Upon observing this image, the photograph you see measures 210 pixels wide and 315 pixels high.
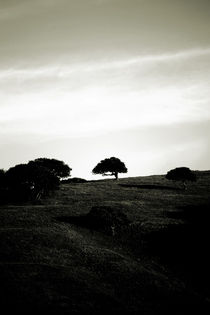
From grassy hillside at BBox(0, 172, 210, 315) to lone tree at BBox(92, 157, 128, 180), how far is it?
40700 mm

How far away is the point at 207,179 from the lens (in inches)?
3408

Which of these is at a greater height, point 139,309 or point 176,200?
point 176,200

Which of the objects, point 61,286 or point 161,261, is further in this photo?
point 161,261

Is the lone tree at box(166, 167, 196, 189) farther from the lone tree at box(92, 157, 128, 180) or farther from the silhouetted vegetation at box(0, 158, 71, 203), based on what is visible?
the silhouetted vegetation at box(0, 158, 71, 203)

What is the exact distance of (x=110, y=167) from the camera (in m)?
89.0

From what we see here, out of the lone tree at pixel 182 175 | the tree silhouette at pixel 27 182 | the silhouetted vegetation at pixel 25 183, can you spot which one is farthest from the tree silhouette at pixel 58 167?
the lone tree at pixel 182 175

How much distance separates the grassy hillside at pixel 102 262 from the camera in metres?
18.5

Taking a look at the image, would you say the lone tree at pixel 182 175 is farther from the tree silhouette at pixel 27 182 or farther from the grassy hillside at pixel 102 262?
the tree silhouette at pixel 27 182

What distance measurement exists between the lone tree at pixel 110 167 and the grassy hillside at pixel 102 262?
40700 millimetres

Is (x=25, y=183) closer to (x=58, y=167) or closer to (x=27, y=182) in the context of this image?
(x=27, y=182)

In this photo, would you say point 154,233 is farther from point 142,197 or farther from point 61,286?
point 142,197

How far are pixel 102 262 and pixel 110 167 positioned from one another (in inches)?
2504

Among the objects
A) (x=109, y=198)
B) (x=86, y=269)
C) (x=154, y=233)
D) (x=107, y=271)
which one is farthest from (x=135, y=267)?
(x=109, y=198)

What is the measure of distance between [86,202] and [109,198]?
7165 mm
